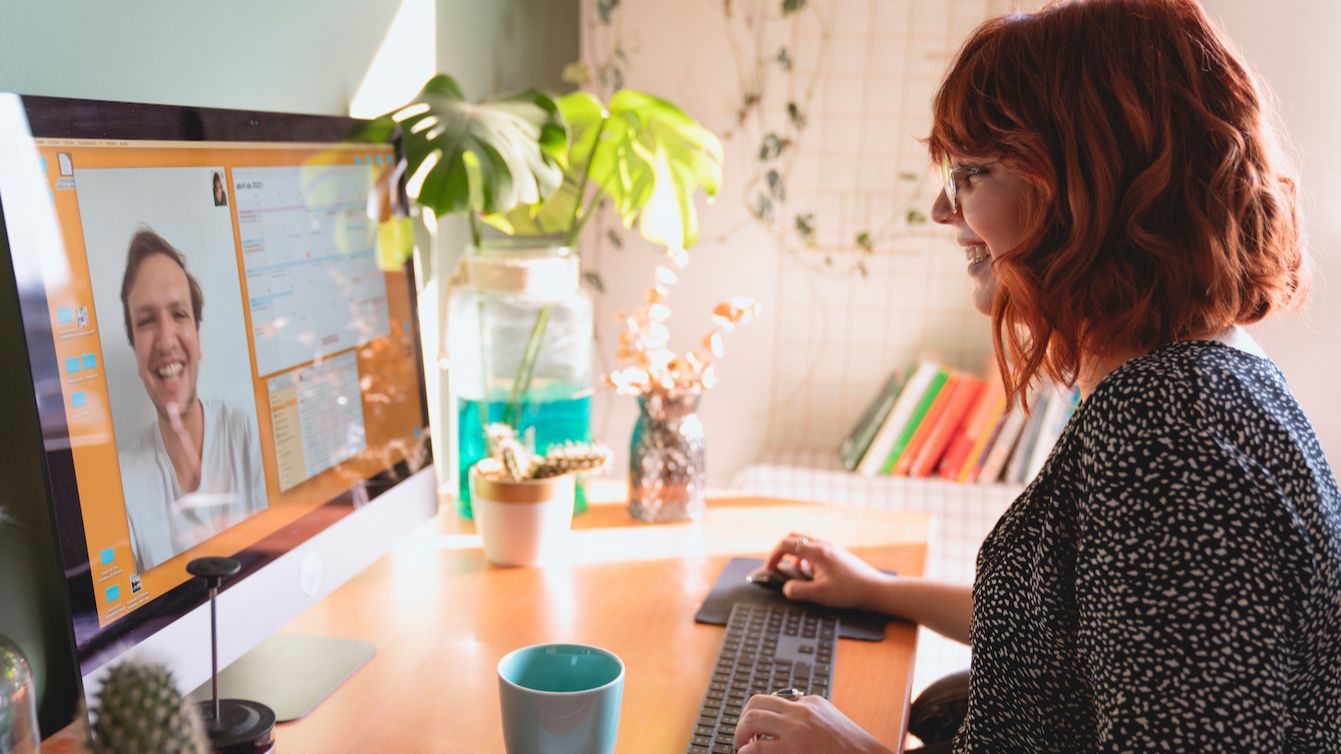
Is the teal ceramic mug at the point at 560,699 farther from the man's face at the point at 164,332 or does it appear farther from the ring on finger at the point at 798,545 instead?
the ring on finger at the point at 798,545

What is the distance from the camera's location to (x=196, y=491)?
3.05 ft

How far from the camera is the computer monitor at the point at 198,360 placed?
788 millimetres

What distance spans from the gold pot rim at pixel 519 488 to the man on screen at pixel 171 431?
1.35 feet

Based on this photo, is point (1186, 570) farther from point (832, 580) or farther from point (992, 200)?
point (832, 580)

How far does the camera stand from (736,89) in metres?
2.59

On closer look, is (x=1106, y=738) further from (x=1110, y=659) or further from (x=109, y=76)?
(x=109, y=76)

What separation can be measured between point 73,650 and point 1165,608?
0.76 metres

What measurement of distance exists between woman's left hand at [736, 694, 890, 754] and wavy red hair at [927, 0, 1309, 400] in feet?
1.25

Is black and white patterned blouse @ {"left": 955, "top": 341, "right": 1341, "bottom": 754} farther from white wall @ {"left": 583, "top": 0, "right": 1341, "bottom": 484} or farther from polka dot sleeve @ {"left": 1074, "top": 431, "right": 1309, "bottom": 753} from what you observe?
white wall @ {"left": 583, "top": 0, "right": 1341, "bottom": 484}

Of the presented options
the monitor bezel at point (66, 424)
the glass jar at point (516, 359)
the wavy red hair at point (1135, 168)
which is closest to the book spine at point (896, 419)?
the glass jar at point (516, 359)

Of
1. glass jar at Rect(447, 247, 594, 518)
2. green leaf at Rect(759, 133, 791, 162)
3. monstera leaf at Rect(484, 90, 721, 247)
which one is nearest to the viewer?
glass jar at Rect(447, 247, 594, 518)

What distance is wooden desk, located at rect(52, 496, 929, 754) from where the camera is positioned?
3.33 ft

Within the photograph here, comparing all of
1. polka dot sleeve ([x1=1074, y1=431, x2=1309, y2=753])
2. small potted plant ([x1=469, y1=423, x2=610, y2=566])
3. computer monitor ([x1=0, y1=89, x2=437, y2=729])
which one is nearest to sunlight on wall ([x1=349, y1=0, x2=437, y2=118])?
computer monitor ([x1=0, y1=89, x2=437, y2=729])

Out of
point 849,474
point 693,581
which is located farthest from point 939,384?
point 693,581
